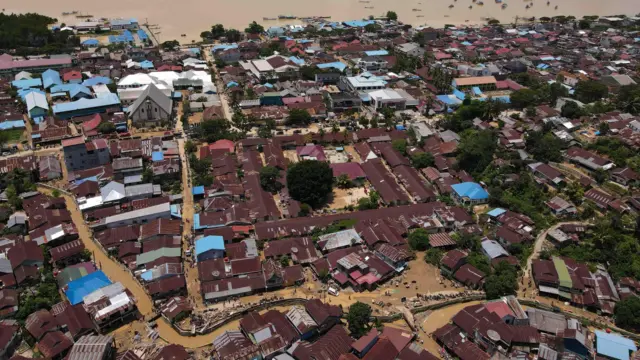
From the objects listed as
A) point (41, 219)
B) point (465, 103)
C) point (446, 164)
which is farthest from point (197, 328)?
point (465, 103)

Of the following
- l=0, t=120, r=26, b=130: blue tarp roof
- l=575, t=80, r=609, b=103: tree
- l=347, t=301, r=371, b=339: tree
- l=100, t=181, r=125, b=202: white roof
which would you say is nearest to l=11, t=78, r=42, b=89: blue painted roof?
l=0, t=120, r=26, b=130: blue tarp roof

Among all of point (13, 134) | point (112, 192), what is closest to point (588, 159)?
point (112, 192)

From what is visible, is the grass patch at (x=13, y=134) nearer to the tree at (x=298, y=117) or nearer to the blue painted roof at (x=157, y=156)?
the blue painted roof at (x=157, y=156)

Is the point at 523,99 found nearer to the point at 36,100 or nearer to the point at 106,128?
the point at 106,128

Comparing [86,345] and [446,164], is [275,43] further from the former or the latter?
[86,345]

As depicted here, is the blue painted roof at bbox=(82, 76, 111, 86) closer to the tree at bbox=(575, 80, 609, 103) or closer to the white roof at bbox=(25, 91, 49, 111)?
the white roof at bbox=(25, 91, 49, 111)

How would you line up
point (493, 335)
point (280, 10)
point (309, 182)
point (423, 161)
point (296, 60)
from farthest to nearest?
point (280, 10) < point (296, 60) < point (423, 161) < point (309, 182) < point (493, 335)

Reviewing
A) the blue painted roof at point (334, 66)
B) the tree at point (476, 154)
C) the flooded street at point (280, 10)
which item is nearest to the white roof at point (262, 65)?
the blue painted roof at point (334, 66)
